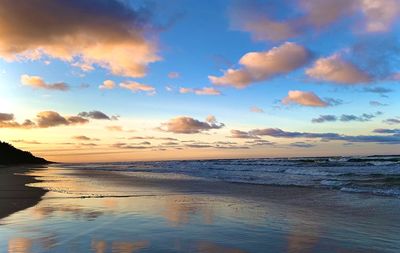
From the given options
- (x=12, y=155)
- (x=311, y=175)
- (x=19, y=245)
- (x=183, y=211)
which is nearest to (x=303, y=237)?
(x=183, y=211)

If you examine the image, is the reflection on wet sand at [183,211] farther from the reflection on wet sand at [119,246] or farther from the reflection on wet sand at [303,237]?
the reflection on wet sand at [119,246]

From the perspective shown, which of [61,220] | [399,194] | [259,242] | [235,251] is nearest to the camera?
[235,251]

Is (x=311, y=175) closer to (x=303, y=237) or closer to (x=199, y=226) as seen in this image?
(x=199, y=226)

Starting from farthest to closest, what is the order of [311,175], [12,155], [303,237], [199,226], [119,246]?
[12,155] < [311,175] < [199,226] < [303,237] < [119,246]

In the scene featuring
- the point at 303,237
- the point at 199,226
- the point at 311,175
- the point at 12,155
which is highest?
the point at 12,155

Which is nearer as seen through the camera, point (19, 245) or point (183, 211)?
point (19, 245)

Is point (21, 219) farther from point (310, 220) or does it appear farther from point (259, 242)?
point (310, 220)

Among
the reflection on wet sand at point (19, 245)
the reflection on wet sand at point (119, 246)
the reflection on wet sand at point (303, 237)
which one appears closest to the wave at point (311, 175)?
the reflection on wet sand at point (303, 237)

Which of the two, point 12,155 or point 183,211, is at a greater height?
point 12,155

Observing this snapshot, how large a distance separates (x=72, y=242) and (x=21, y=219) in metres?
3.21

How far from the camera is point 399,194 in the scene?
56.2 feet

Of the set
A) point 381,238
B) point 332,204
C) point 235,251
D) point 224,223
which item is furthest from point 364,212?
point 235,251

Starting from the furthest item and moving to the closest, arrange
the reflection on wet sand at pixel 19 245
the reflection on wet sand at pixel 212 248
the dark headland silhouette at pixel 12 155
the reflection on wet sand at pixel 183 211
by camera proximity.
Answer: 1. the dark headland silhouette at pixel 12 155
2. the reflection on wet sand at pixel 183 211
3. the reflection on wet sand at pixel 212 248
4. the reflection on wet sand at pixel 19 245

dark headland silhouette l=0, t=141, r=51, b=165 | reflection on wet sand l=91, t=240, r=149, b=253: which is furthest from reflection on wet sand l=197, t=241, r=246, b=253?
dark headland silhouette l=0, t=141, r=51, b=165
